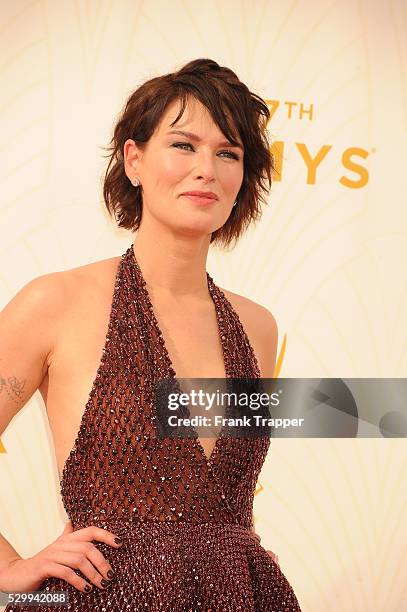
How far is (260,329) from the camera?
4.91 ft

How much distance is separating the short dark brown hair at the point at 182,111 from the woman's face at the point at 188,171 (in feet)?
0.04

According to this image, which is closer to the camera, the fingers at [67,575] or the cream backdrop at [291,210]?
the fingers at [67,575]

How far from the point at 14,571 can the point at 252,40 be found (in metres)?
1.02

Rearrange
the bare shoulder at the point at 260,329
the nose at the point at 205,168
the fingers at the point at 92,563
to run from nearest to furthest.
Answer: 1. the fingers at the point at 92,563
2. the nose at the point at 205,168
3. the bare shoulder at the point at 260,329

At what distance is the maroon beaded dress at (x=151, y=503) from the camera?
3.86 ft

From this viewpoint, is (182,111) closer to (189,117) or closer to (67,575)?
(189,117)

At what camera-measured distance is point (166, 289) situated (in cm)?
137

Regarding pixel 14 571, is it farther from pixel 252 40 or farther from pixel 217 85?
pixel 252 40

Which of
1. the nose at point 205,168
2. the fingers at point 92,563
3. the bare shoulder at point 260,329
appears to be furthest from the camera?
the bare shoulder at point 260,329

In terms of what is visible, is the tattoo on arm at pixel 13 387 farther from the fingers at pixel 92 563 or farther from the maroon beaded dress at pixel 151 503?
the fingers at pixel 92 563

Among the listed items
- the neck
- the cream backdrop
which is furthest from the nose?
the cream backdrop

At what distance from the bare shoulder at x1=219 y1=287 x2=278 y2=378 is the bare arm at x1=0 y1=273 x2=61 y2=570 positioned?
35cm

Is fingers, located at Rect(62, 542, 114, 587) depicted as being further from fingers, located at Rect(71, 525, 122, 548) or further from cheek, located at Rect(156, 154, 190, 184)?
cheek, located at Rect(156, 154, 190, 184)

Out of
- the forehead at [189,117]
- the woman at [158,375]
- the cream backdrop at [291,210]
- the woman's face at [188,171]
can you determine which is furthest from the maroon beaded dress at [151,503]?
the cream backdrop at [291,210]
